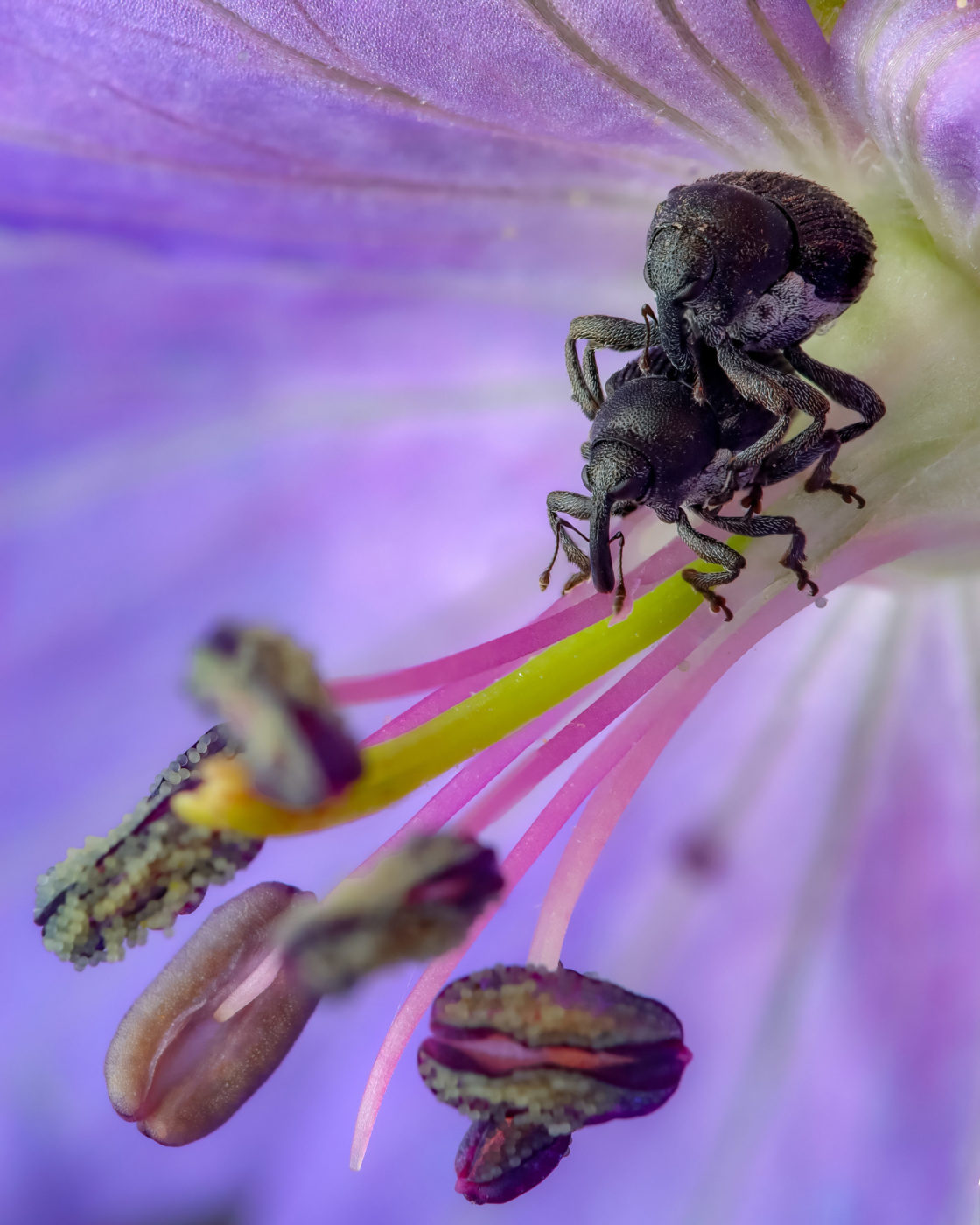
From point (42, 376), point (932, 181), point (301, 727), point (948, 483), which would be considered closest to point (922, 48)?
point (932, 181)

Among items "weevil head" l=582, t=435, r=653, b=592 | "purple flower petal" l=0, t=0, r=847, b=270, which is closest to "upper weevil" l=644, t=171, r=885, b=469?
"weevil head" l=582, t=435, r=653, b=592

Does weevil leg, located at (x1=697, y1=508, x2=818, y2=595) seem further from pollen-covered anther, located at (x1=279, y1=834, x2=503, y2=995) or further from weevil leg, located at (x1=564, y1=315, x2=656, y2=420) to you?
pollen-covered anther, located at (x1=279, y1=834, x2=503, y2=995)

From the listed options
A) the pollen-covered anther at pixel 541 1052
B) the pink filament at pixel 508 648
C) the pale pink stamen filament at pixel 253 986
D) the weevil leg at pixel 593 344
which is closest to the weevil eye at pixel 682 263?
the weevil leg at pixel 593 344

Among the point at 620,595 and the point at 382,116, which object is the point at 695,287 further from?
the point at 382,116

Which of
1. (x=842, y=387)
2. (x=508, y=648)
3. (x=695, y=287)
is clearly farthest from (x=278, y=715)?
(x=842, y=387)

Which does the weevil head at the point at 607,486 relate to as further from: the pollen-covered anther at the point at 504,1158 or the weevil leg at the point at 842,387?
the pollen-covered anther at the point at 504,1158

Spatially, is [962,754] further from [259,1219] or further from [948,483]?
[259,1219]
